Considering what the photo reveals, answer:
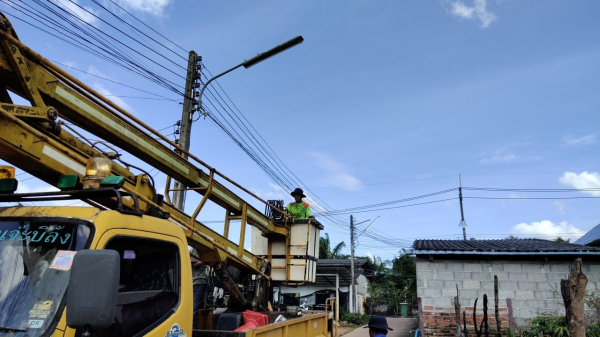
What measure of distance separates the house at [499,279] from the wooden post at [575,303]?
6972 millimetres

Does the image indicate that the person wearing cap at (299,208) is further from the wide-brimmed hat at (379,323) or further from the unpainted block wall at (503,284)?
the unpainted block wall at (503,284)

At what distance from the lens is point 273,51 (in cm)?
923

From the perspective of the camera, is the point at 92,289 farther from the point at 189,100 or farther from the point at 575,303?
the point at 189,100

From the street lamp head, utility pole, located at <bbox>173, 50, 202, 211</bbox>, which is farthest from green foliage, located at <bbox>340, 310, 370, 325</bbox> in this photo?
the street lamp head

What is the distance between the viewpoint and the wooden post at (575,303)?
409 centimetres

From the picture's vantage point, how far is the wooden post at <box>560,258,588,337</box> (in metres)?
4.09

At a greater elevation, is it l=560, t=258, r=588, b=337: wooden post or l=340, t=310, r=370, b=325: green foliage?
l=560, t=258, r=588, b=337: wooden post

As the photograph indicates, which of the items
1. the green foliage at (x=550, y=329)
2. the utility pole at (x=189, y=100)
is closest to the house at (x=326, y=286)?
the green foliage at (x=550, y=329)

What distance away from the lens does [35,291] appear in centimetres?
243

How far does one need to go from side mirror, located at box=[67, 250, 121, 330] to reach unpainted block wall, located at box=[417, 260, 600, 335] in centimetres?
1031

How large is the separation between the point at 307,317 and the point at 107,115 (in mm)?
3220

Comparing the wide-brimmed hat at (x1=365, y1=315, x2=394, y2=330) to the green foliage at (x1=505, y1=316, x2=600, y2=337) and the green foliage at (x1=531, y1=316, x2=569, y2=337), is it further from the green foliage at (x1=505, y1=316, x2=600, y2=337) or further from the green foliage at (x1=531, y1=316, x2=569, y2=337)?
the green foliage at (x1=531, y1=316, x2=569, y2=337)

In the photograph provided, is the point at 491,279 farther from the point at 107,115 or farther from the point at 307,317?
the point at 107,115

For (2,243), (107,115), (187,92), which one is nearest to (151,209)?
(107,115)
